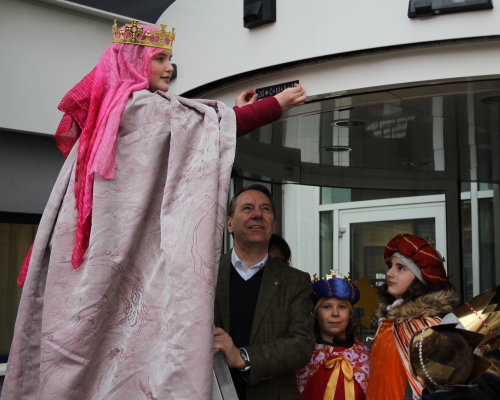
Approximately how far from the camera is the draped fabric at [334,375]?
2406 mm

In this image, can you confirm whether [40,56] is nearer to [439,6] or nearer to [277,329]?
[277,329]

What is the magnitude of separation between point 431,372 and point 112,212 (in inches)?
33.1

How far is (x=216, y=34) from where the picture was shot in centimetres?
202

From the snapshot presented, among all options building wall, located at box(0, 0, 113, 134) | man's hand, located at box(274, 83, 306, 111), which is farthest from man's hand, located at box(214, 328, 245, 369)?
building wall, located at box(0, 0, 113, 134)

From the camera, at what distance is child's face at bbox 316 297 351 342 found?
2551 mm

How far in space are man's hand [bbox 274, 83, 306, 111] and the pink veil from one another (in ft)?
1.13

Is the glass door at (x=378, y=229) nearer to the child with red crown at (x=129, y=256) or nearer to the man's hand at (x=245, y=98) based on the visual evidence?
the man's hand at (x=245, y=98)

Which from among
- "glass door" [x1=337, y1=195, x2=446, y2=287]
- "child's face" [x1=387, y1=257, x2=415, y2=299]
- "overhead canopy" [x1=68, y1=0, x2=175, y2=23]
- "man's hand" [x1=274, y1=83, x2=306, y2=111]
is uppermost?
"overhead canopy" [x1=68, y1=0, x2=175, y2=23]

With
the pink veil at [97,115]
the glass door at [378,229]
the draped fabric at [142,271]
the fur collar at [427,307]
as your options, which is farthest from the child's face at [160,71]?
the glass door at [378,229]

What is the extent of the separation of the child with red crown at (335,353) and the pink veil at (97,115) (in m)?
1.20

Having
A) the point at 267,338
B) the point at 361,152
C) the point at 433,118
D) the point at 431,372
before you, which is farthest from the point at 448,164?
the point at 431,372

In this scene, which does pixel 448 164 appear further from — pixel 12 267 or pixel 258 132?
pixel 12 267

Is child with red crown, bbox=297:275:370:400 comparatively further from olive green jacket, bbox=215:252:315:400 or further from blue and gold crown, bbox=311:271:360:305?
olive green jacket, bbox=215:252:315:400

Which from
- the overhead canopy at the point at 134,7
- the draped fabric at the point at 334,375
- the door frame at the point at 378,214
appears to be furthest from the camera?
the door frame at the point at 378,214
